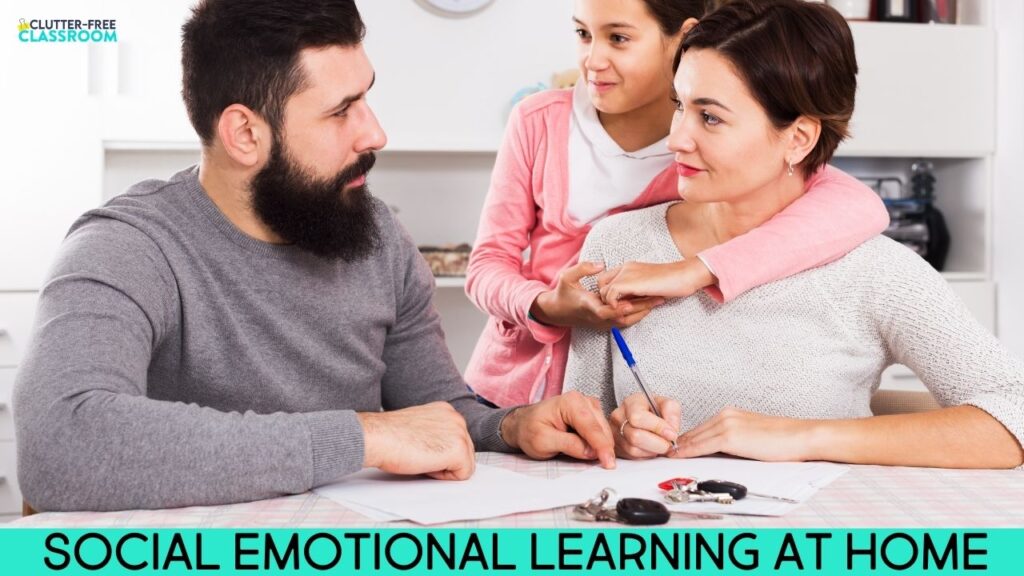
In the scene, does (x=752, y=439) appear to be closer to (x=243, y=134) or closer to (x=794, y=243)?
(x=794, y=243)

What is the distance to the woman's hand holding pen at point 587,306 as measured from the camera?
1.43m

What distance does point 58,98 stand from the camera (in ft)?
10.5

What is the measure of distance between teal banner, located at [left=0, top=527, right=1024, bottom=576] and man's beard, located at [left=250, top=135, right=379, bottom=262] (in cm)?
57

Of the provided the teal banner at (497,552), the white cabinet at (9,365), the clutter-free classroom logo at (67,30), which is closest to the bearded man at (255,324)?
the teal banner at (497,552)

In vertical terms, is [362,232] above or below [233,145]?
below

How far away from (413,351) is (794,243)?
596 millimetres

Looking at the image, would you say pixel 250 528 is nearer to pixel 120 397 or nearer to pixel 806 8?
pixel 120 397

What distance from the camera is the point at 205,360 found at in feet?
4.40

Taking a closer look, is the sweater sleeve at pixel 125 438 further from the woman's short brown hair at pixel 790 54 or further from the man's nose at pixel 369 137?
the woman's short brown hair at pixel 790 54

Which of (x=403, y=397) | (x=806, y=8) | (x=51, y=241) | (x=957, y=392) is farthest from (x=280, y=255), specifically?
(x=51, y=241)

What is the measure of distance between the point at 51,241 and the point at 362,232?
6.81 feet

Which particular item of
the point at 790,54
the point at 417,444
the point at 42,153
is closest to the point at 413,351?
the point at 417,444

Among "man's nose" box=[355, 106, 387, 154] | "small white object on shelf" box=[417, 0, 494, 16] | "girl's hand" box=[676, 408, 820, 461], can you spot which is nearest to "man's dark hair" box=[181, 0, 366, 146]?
"man's nose" box=[355, 106, 387, 154]

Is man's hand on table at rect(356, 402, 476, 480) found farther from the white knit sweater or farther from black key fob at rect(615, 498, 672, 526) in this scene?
the white knit sweater
